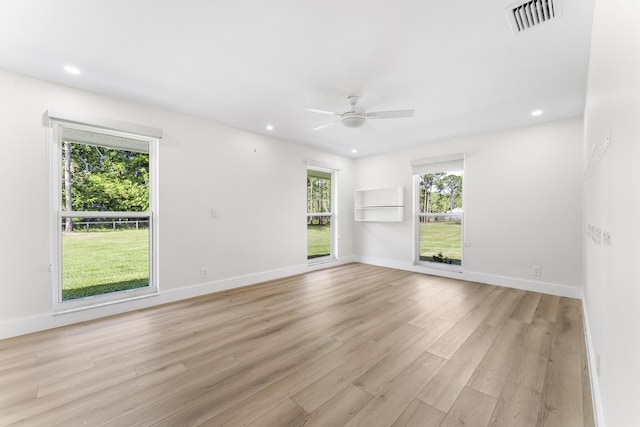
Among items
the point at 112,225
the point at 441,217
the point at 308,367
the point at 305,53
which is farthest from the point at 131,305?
the point at 441,217

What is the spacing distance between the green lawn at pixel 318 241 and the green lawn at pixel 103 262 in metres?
3.01

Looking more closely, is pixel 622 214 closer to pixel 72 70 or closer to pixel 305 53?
pixel 305 53

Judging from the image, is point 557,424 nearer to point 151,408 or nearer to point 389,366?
point 389,366

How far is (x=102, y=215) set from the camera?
3.06 metres

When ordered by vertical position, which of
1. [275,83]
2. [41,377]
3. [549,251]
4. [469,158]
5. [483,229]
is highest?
[275,83]

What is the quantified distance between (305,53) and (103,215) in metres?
2.94

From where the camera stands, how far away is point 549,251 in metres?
3.82

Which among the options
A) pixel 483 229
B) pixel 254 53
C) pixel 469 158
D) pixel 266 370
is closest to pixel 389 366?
pixel 266 370

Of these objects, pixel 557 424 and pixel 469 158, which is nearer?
pixel 557 424

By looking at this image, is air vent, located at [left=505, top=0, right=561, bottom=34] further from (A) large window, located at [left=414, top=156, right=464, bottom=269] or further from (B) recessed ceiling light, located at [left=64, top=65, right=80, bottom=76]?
(B) recessed ceiling light, located at [left=64, top=65, right=80, bottom=76]

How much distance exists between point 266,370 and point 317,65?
2.65 m

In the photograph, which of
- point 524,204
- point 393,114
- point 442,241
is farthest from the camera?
point 442,241

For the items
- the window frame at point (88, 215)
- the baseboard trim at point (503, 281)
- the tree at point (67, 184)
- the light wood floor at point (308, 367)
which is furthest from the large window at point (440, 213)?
the tree at point (67, 184)

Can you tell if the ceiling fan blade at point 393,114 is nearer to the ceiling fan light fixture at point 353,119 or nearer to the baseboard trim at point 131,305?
the ceiling fan light fixture at point 353,119
